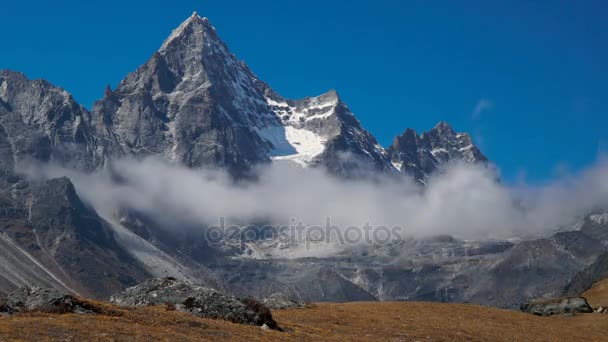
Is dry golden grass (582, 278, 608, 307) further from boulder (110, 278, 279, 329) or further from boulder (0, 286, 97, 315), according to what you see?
boulder (0, 286, 97, 315)

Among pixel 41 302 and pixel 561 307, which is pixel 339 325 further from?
pixel 561 307

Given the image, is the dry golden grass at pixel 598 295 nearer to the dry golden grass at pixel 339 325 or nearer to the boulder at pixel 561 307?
the boulder at pixel 561 307

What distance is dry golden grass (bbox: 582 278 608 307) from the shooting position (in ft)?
243

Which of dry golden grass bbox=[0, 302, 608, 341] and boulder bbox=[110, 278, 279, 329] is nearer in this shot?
dry golden grass bbox=[0, 302, 608, 341]

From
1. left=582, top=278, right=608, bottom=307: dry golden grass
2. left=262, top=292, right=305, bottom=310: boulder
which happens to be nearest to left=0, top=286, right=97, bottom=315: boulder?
left=262, top=292, right=305, bottom=310: boulder

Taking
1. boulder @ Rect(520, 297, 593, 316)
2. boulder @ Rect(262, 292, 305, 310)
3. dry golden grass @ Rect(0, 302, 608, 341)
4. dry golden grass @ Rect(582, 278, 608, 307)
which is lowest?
dry golden grass @ Rect(0, 302, 608, 341)

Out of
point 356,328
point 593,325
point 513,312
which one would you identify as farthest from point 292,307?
point 593,325

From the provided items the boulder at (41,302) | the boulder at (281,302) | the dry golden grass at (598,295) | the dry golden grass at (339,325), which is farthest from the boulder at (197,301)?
the dry golden grass at (598,295)

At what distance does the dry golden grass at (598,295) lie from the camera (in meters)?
74.0

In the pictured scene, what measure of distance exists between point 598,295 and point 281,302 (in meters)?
39.6

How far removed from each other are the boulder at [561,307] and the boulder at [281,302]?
74.6 feet

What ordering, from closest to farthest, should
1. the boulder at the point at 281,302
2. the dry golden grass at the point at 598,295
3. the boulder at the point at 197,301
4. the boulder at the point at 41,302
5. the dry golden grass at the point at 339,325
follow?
the dry golden grass at the point at 339,325, the boulder at the point at 41,302, the boulder at the point at 197,301, the boulder at the point at 281,302, the dry golden grass at the point at 598,295

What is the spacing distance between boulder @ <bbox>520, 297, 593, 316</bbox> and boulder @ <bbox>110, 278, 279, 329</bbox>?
31995 millimetres

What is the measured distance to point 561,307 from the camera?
65.3 meters
